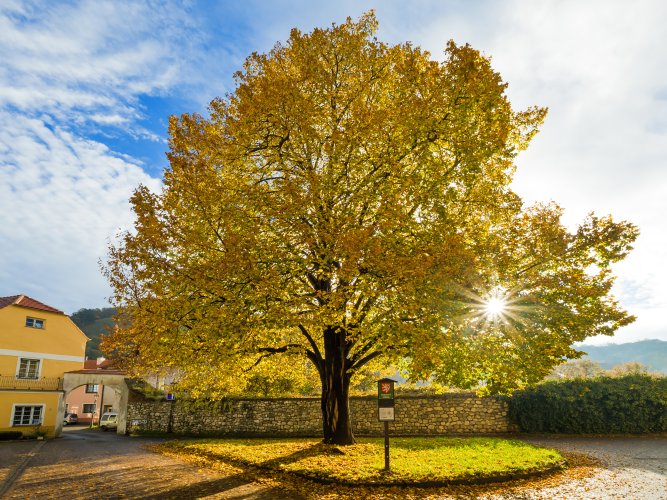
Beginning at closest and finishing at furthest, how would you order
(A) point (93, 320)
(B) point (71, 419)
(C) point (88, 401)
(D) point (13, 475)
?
(D) point (13, 475) < (B) point (71, 419) < (C) point (88, 401) < (A) point (93, 320)

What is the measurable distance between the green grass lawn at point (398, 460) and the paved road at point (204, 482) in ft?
2.16

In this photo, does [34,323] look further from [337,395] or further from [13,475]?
[337,395]

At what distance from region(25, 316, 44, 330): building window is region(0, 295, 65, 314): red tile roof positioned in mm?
926

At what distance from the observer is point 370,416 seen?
920 inches

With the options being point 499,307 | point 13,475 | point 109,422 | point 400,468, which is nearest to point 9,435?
point 109,422

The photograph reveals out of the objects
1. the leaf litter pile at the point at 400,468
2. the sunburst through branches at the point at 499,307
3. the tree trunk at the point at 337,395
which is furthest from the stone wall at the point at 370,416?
the sunburst through branches at the point at 499,307

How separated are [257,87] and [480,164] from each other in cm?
774

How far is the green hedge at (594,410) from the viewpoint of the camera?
23.2 metres

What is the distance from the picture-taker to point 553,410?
23328mm

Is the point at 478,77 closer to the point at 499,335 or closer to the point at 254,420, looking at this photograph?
the point at 499,335

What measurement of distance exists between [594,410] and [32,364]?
4010 centimetres

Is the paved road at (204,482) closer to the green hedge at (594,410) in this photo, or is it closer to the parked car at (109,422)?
the green hedge at (594,410)

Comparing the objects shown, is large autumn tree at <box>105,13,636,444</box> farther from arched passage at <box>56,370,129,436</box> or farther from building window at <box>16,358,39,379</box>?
building window at <box>16,358,39,379</box>

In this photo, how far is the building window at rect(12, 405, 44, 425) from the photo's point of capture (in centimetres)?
3130
